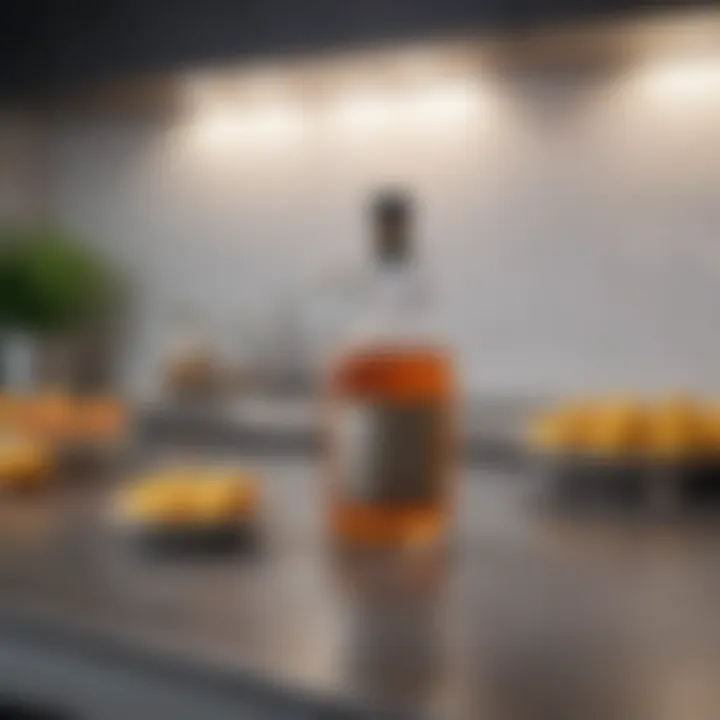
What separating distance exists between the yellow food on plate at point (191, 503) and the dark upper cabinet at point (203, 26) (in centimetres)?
49

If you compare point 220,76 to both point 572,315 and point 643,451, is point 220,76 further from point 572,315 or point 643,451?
point 643,451

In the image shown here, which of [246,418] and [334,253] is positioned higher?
[334,253]

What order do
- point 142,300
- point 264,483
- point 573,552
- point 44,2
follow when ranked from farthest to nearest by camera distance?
point 142,300 < point 44,2 < point 264,483 < point 573,552

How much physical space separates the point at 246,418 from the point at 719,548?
0.74 metres

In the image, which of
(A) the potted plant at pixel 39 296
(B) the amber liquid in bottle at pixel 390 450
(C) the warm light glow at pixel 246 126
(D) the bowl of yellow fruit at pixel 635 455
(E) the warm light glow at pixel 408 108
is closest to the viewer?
(B) the amber liquid in bottle at pixel 390 450

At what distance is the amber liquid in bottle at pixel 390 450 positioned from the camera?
43.4 inches

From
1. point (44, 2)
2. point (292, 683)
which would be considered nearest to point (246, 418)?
point (44, 2)

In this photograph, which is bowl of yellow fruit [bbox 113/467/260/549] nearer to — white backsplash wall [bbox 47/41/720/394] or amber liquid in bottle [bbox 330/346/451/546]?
amber liquid in bottle [bbox 330/346/451/546]

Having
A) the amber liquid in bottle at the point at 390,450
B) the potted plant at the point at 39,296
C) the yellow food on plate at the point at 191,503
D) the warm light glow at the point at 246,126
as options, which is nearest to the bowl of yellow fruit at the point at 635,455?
the amber liquid in bottle at the point at 390,450

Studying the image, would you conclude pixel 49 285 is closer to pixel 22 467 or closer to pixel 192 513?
pixel 22 467

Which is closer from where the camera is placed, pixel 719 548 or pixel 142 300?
pixel 719 548

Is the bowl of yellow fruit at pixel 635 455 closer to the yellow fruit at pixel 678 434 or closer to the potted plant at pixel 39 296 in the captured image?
the yellow fruit at pixel 678 434

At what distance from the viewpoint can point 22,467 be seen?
1336 mm

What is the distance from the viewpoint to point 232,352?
6.05ft
